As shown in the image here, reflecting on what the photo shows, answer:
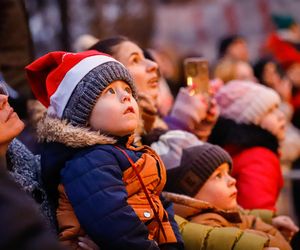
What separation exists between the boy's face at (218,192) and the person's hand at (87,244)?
86 centimetres

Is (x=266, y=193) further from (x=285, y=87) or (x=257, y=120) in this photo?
(x=285, y=87)

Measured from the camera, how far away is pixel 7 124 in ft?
7.84

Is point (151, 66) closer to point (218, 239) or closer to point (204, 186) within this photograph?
point (204, 186)

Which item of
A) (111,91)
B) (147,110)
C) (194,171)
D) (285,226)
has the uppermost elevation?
(111,91)

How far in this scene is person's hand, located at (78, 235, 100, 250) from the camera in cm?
240

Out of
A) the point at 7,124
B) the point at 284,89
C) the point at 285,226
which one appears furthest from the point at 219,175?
the point at 284,89

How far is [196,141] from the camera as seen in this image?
3.32 metres

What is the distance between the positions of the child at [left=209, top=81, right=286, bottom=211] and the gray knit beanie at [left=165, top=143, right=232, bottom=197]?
76 cm

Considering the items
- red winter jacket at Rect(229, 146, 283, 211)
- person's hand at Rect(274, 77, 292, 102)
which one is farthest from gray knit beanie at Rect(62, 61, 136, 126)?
person's hand at Rect(274, 77, 292, 102)

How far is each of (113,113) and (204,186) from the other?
0.82m

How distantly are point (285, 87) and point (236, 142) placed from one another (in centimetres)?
219

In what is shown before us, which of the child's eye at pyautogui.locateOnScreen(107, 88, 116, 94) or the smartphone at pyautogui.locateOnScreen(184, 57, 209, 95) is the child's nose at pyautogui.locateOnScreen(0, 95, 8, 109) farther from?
the smartphone at pyautogui.locateOnScreen(184, 57, 209, 95)

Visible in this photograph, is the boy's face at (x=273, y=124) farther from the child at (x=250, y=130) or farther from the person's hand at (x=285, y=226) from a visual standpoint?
the person's hand at (x=285, y=226)

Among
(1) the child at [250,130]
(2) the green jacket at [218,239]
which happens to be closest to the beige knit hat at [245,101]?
(1) the child at [250,130]
